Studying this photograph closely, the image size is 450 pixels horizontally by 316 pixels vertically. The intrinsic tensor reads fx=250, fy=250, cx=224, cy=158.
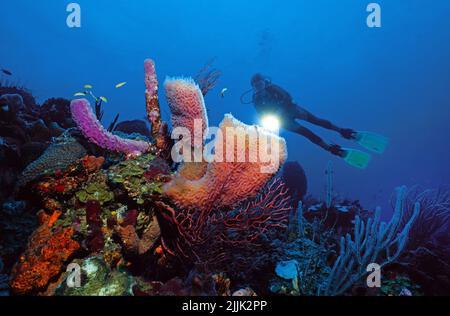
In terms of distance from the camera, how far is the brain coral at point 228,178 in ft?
6.96

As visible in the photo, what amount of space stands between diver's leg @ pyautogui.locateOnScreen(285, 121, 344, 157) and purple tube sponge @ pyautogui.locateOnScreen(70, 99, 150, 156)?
6947 mm

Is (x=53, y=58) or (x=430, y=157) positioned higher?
(x=53, y=58)

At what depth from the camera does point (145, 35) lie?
77.9 meters

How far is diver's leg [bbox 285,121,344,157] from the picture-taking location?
8.27 m

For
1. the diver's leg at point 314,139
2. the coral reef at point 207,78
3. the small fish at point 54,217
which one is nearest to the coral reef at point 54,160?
the small fish at point 54,217

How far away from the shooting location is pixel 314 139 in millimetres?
9430

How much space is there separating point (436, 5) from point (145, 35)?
78693 millimetres

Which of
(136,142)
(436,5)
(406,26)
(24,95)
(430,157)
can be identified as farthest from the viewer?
(430,157)

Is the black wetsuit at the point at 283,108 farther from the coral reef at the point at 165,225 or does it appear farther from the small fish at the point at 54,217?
the small fish at the point at 54,217

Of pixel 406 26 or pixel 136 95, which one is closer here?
pixel 406 26

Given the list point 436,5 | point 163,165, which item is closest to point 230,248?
point 163,165

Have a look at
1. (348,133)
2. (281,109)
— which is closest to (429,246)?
(348,133)
